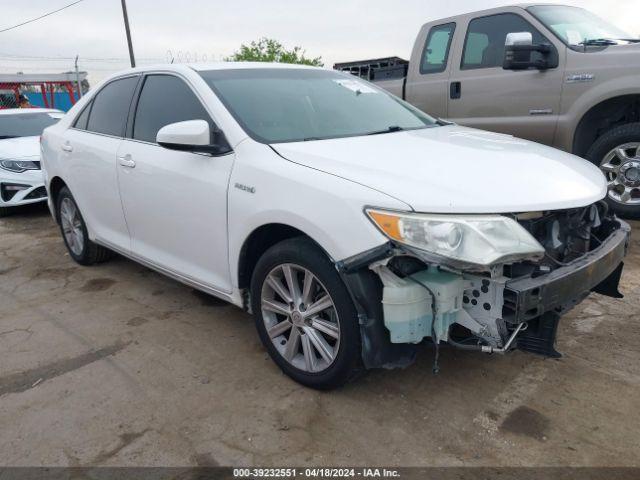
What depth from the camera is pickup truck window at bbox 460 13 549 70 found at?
5.68 metres

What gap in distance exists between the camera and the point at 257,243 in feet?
9.75

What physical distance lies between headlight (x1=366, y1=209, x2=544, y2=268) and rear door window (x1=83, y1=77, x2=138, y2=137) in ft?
8.39

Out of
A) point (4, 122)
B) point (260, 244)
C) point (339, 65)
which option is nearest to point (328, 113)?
point (260, 244)

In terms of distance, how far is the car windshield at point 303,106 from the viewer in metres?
3.17

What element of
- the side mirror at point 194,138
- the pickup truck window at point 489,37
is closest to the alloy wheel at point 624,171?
the pickup truck window at point 489,37

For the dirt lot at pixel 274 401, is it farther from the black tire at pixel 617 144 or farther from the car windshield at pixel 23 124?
the car windshield at pixel 23 124

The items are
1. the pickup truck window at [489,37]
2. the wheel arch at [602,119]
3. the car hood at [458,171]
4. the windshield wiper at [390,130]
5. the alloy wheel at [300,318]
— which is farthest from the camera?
the pickup truck window at [489,37]

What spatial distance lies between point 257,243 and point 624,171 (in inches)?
150

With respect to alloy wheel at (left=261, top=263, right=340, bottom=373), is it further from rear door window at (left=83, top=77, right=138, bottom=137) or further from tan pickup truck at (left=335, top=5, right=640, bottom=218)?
tan pickup truck at (left=335, top=5, right=640, bottom=218)

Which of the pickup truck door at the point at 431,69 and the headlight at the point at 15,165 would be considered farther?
the headlight at the point at 15,165

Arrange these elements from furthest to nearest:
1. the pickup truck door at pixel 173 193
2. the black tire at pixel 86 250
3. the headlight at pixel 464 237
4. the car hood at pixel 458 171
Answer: the black tire at pixel 86 250, the pickup truck door at pixel 173 193, the car hood at pixel 458 171, the headlight at pixel 464 237

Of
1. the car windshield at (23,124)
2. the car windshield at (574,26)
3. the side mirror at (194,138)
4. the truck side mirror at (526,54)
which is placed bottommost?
the car windshield at (23,124)

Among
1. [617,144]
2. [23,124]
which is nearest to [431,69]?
[617,144]

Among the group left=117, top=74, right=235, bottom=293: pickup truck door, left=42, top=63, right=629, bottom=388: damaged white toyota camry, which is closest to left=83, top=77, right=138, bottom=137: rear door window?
left=42, top=63, right=629, bottom=388: damaged white toyota camry
